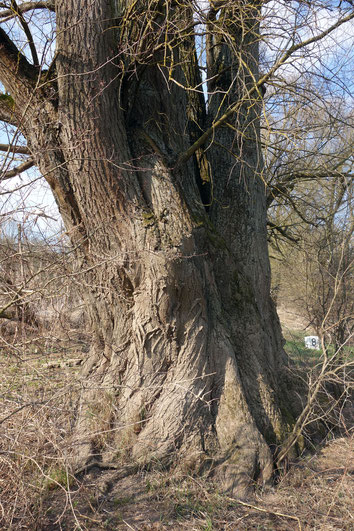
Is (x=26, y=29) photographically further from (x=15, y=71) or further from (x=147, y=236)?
(x=147, y=236)

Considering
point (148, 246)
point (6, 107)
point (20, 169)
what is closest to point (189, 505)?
point (148, 246)

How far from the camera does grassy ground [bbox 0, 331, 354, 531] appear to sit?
322 cm

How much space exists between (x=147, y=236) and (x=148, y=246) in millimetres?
97

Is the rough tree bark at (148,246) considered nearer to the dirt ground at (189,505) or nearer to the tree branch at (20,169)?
the dirt ground at (189,505)

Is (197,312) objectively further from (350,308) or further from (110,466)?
(350,308)

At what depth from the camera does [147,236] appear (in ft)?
13.9

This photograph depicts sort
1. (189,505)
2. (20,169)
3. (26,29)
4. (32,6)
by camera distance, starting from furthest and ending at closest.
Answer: (20,169) → (32,6) → (26,29) → (189,505)

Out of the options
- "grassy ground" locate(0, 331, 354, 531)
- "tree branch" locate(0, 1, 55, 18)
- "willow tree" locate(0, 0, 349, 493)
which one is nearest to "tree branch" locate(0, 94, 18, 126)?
"willow tree" locate(0, 0, 349, 493)

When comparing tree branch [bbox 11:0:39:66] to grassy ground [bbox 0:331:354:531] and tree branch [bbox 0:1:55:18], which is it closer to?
tree branch [bbox 0:1:55:18]

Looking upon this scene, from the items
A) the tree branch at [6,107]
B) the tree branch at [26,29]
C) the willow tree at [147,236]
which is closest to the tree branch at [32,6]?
the willow tree at [147,236]

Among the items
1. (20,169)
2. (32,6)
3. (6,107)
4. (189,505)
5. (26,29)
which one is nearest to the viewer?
(189,505)

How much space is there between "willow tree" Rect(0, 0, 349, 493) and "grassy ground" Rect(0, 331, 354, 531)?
248mm

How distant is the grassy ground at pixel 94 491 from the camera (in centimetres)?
322

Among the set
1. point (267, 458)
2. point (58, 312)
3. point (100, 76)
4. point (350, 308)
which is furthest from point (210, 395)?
point (100, 76)
